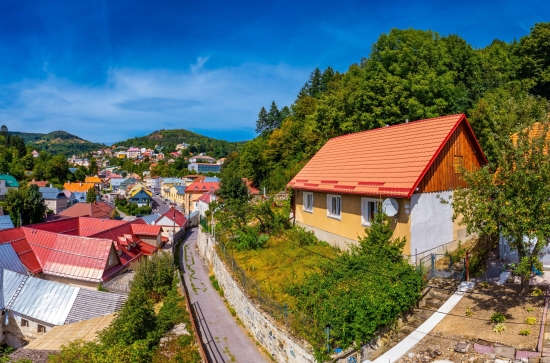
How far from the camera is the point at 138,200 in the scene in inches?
3546

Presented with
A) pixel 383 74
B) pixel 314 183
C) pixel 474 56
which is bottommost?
pixel 314 183

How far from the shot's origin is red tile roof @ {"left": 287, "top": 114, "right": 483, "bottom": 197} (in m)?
14.6

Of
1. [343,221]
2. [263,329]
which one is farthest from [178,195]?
[263,329]

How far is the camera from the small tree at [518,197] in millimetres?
9453

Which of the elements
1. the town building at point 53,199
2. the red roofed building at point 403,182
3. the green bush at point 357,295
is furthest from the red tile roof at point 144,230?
the town building at point 53,199

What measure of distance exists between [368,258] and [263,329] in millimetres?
4741

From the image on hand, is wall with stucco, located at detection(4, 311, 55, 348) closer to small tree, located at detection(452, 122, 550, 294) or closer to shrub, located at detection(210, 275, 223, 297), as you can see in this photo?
shrub, located at detection(210, 275, 223, 297)

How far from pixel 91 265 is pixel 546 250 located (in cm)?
2598

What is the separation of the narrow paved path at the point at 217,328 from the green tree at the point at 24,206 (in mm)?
42215

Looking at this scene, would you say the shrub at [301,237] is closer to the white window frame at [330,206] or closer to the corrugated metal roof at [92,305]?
the white window frame at [330,206]

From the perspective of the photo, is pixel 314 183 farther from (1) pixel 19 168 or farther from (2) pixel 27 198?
(1) pixel 19 168

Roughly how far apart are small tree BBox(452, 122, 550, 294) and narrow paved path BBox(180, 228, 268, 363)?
8.76 m

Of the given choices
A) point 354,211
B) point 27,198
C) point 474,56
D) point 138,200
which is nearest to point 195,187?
point 138,200

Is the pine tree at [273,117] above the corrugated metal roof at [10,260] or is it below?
above
